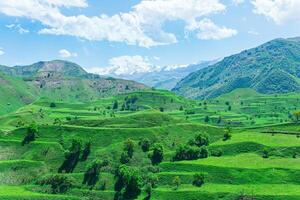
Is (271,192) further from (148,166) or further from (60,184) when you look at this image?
(60,184)

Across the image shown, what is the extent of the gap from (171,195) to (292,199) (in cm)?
5009

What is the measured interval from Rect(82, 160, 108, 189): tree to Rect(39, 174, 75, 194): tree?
23.3ft

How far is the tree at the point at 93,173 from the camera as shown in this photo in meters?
190

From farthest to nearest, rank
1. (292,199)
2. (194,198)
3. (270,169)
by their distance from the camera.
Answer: (270,169), (194,198), (292,199)

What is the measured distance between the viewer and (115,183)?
187 metres

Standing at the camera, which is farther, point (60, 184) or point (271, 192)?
point (60, 184)

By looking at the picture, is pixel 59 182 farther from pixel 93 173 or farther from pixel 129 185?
pixel 129 185

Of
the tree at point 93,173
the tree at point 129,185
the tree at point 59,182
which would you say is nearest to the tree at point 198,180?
the tree at point 129,185

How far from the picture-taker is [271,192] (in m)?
163

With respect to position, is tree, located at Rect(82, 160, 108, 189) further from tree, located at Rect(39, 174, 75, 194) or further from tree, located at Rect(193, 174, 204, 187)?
tree, located at Rect(193, 174, 204, 187)

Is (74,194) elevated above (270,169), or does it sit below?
below

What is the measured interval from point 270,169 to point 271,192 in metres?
20.0

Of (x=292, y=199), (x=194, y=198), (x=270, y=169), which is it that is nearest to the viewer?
(x=292, y=199)

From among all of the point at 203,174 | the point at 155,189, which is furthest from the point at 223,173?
the point at 155,189
